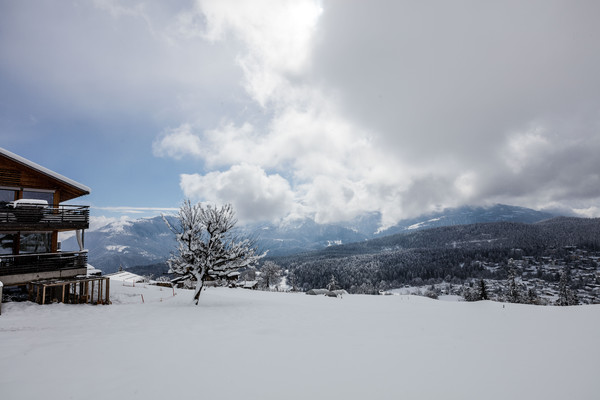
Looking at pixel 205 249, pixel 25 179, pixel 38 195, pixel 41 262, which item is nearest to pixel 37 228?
pixel 41 262

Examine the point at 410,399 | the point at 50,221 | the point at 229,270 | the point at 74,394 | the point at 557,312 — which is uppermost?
the point at 50,221

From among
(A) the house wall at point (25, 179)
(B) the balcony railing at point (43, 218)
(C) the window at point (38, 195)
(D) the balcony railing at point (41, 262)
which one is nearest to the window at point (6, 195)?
(A) the house wall at point (25, 179)

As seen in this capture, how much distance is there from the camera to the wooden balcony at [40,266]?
16.5 meters

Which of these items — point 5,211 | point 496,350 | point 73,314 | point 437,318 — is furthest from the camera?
point 5,211

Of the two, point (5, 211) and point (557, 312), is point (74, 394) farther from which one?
point (557, 312)

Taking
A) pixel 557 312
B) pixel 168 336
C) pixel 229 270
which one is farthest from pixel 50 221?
pixel 557 312

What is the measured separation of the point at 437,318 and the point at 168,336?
45.7ft

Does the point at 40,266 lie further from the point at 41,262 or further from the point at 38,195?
the point at 38,195

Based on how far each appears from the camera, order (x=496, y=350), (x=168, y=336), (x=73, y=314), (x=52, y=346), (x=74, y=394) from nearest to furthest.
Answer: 1. (x=74, y=394)
2. (x=52, y=346)
3. (x=496, y=350)
4. (x=168, y=336)
5. (x=73, y=314)

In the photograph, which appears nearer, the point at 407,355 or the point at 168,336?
the point at 407,355

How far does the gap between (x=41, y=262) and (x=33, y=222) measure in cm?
286

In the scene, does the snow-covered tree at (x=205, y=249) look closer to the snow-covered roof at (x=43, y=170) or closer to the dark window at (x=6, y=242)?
the snow-covered roof at (x=43, y=170)

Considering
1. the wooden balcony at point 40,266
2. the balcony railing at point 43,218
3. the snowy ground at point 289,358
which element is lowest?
the snowy ground at point 289,358

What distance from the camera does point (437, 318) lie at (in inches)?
590
